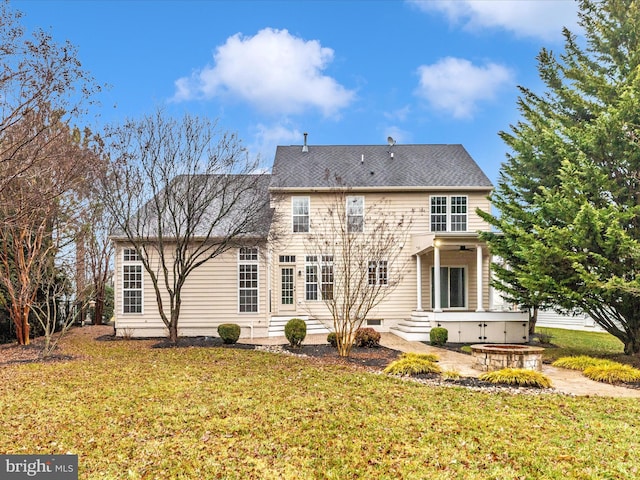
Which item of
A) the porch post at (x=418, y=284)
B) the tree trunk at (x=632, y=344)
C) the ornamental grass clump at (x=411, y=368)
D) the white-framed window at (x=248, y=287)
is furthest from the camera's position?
the porch post at (x=418, y=284)

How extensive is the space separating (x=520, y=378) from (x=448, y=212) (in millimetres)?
11185

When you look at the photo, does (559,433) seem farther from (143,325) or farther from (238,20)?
(143,325)

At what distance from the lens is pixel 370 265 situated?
1800 cm

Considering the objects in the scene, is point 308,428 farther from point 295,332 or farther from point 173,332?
point 173,332

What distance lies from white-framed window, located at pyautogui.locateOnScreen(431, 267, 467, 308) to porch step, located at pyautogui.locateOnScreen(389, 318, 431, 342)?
2249 mm

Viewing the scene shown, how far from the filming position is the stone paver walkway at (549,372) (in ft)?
28.3

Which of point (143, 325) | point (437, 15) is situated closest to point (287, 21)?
point (437, 15)

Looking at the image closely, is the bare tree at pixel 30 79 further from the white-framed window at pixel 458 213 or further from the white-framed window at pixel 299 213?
the white-framed window at pixel 458 213

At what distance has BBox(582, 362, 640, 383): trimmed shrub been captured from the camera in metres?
9.55

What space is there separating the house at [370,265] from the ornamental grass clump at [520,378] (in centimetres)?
766

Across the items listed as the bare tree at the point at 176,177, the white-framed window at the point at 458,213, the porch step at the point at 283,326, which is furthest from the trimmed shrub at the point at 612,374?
the bare tree at the point at 176,177

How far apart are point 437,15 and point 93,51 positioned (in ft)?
30.6

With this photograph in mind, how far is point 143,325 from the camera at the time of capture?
55.5 ft

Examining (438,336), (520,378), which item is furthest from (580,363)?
(438,336)
